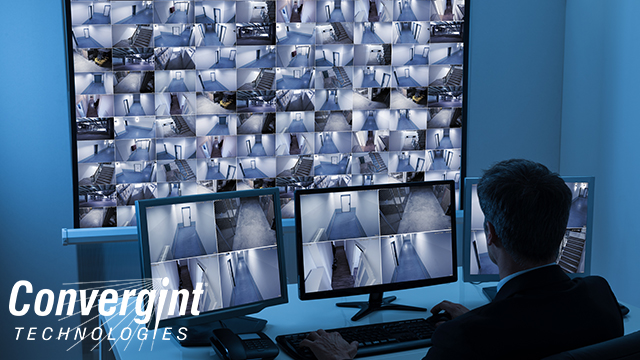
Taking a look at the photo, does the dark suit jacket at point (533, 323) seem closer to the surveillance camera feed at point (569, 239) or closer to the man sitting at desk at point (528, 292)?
the man sitting at desk at point (528, 292)

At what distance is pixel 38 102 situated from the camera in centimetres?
241

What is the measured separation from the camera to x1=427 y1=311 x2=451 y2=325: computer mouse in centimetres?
165

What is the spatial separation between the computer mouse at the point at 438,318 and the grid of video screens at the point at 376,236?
5.7 inches

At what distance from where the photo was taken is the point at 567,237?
1.93 m

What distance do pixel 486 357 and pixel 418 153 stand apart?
1.95 meters

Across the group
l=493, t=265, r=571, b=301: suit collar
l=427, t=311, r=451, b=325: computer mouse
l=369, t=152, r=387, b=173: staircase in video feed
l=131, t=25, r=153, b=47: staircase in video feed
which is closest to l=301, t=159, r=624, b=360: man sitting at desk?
l=493, t=265, r=571, b=301: suit collar

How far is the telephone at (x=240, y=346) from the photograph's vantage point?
1367 mm

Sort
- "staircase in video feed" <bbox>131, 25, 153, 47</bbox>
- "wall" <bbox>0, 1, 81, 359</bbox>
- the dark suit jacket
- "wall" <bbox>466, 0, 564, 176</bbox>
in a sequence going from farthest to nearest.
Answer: "wall" <bbox>466, 0, 564, 176</bbox>, "staircase in video feed" <bbox>131, 25, 153, 47</bbox>, "wall" <bbox>0, 1, 81, 359</bbox>, the dark suit jacket

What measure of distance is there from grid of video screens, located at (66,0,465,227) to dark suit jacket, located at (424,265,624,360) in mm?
1726

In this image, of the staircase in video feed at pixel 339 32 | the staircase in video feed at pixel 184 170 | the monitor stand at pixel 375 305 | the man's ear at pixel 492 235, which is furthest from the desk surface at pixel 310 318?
the staircase in video feed at pixel 339 32

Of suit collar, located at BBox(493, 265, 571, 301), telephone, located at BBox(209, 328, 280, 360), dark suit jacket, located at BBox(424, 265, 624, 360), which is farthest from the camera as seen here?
telephone, located at BBox(209, 328, 280, 360)

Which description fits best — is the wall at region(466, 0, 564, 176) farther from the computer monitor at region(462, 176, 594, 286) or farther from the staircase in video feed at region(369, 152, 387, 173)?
the computer monitor at region(462, 176, 594, 286)

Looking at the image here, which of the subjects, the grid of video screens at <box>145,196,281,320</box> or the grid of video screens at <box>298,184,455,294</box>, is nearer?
the grid of video screens at <box>145,196,281,320</box>

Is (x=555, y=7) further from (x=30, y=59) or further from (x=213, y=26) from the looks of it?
(x=30, y=59)
